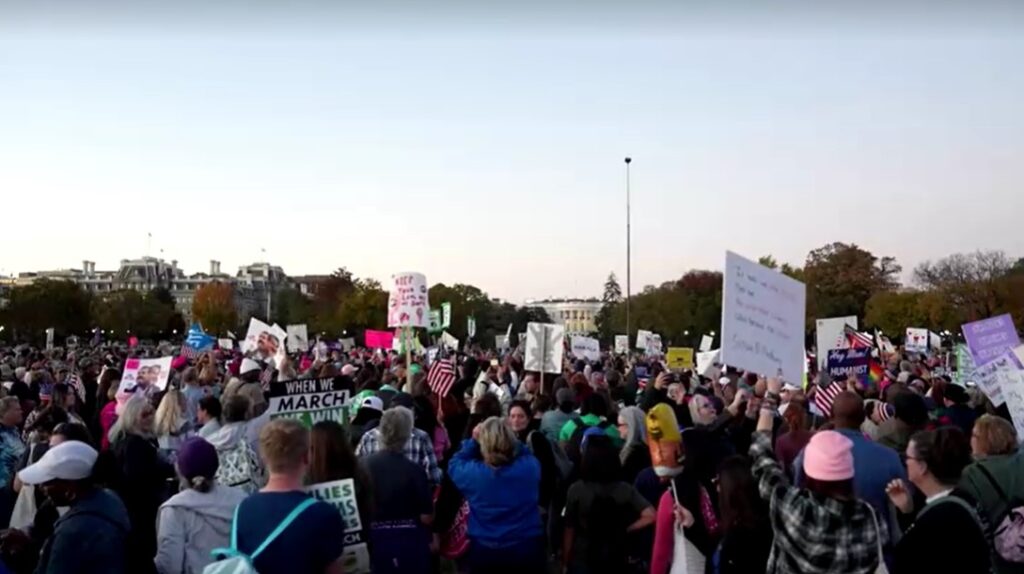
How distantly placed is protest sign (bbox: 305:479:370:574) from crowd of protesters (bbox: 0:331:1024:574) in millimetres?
45

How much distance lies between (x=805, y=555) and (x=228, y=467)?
411 centimetres

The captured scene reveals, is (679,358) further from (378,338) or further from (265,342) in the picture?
(378,338)

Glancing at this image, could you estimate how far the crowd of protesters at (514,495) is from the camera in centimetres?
482

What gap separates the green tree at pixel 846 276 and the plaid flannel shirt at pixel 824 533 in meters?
89.3

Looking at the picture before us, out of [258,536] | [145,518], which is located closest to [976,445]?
[258,536]

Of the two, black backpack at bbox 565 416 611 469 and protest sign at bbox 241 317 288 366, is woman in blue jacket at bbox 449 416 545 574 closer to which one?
black backpack at bbox 565 416 611 469

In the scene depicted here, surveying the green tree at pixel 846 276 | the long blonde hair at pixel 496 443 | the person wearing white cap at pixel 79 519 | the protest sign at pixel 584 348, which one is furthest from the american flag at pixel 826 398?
the green tree at pixel 846 276

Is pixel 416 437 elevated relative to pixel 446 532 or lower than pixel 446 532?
elevated

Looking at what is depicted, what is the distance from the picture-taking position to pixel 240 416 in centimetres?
837

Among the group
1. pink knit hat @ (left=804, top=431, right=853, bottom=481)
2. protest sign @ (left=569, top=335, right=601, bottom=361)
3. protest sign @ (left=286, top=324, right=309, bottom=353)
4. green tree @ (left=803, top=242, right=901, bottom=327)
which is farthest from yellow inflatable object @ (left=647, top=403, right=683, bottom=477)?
green tree @ (left=803, top=242, right=901, bottom=327)

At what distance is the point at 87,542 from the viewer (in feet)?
16.2

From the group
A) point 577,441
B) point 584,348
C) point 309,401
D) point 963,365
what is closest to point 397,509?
point 309,401

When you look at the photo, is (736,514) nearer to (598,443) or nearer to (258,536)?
(598,443)

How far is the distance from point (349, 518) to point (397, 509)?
1.12m
